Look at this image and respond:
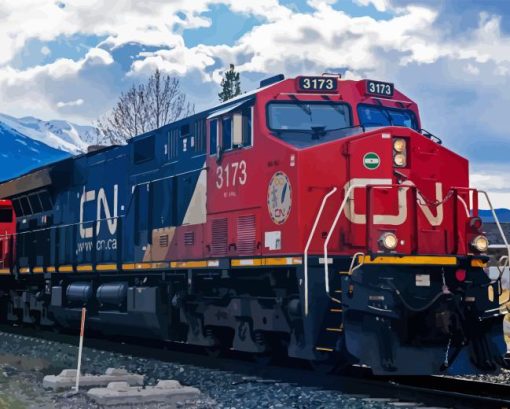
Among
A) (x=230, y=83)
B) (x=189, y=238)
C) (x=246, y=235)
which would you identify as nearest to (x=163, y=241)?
(x=189, y=238)

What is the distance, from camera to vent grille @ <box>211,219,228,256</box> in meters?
12.5

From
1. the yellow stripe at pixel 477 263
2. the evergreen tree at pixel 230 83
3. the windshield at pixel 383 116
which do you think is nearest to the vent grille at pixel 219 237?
the windshield at pixel 383 116

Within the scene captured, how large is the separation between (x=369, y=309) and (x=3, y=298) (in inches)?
636

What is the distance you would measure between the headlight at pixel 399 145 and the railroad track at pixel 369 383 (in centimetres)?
300

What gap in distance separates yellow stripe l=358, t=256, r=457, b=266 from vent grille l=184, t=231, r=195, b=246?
13.1ft

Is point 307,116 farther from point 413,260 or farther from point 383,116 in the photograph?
point 413,260

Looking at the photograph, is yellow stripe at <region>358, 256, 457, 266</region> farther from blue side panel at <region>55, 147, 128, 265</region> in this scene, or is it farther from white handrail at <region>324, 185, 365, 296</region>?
blue side panel at <region>55, 147, 128, 265</region>

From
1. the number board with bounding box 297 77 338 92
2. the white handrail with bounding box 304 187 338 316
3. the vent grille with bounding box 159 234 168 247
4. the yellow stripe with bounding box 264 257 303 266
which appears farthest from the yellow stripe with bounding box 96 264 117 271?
the white handrail with bounding box 304 187 338 316

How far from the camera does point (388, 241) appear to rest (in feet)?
33.3

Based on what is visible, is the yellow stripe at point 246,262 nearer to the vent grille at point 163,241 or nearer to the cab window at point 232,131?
the cab window at point 232,131

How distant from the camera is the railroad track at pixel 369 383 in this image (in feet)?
30.2

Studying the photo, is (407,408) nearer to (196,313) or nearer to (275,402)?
(275,402)

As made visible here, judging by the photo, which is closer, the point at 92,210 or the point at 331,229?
the point at 331,229

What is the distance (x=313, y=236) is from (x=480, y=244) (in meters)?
2.16
